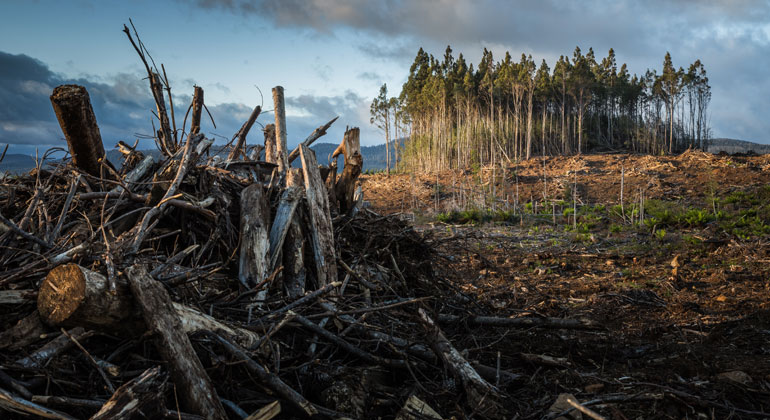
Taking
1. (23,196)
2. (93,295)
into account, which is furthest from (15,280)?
(23,196)

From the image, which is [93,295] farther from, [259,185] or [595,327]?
[595,327]

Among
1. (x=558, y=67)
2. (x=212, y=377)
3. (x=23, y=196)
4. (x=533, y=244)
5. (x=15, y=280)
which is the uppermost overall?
(x=558, y=67)

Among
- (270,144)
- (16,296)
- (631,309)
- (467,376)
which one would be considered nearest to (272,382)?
(467,376)

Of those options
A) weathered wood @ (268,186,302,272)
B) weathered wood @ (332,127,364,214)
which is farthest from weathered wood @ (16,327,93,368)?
weathered wood @ (332,127,364,214)

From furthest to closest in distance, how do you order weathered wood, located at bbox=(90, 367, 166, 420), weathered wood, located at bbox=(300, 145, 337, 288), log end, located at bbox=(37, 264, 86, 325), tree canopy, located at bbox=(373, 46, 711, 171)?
tree canopy, located at bbox=(373, 46, 711, 171)
weathered wood, located at bbox=(300, 145, 337, 288)
log end, located at bbox=(37, 264, 86, 325)
weathered wood, located at bbox=(90, 367, 166, 420)

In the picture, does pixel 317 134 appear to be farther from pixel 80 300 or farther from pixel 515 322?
pixel 80 300

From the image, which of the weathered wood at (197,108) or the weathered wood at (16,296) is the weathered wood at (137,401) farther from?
the weathered wood at (197,108)

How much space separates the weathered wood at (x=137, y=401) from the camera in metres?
1.49

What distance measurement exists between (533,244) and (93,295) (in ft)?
35.0

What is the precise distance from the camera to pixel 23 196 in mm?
3662

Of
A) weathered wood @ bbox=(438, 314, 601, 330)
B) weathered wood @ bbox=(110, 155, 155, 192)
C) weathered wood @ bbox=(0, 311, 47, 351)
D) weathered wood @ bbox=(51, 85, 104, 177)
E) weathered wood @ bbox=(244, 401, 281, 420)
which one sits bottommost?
weathered wood @ bbox=(438, 314, 601, 330)

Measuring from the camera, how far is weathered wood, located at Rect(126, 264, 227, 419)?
1.74 metres

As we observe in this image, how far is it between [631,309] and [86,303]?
17.8ft

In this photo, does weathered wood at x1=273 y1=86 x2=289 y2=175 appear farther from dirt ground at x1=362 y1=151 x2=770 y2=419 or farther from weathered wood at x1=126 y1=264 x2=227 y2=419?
weathered wood at x1=126 y1=264 x2=227 y2=419
